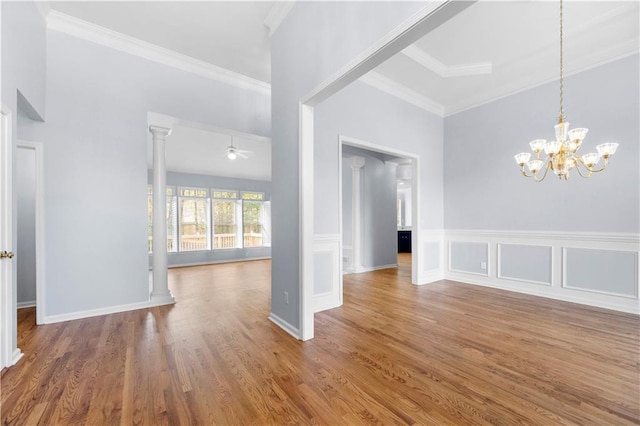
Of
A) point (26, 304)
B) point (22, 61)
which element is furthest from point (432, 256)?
point (26, 304)

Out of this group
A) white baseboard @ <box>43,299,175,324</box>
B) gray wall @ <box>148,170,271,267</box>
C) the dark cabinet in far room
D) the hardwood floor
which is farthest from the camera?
the dark cabinet in far room

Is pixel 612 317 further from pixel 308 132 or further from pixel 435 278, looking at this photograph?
pixel 308 132

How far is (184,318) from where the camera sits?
3221 mm

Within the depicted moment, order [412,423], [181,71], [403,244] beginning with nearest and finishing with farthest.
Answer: [412,423] → [181,71] → [403,244]

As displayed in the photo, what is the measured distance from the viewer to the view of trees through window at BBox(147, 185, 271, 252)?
7.79 metres

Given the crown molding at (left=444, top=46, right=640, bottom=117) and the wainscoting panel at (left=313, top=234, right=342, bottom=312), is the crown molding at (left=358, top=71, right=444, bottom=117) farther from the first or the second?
the wainscoting panel at (left=313, top=234, right=342, bottom=312)

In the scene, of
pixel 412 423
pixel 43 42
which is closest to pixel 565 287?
pixel 412 423

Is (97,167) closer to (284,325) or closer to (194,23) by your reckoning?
(194,23)

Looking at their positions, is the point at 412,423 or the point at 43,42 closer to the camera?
the point at 412,423

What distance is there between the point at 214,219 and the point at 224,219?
0.33m

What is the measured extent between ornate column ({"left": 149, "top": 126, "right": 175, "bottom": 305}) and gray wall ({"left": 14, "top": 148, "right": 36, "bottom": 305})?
160 centimetres

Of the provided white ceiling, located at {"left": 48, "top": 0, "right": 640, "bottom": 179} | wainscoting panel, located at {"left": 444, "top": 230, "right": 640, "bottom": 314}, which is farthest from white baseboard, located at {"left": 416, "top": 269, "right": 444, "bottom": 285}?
white ceiling, located at {"left": 48, "top": 0, "right": 640, "bottom": 179}

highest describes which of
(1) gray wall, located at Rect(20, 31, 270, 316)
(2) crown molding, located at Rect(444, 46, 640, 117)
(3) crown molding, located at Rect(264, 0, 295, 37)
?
(3) crown molding, located at Rect(264, 0, 295, 37)

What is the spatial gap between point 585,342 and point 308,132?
3.34 meters
